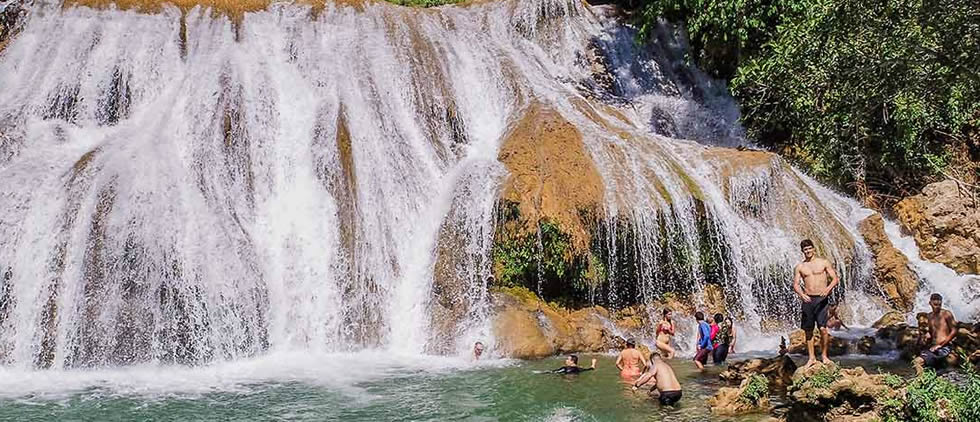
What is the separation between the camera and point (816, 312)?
10.4 metres

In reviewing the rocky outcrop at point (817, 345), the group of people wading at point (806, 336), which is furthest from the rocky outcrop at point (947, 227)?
the rocky outcrop at point (817, 345)

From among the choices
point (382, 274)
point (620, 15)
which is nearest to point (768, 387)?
point (382, 274)

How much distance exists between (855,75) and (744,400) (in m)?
4.86

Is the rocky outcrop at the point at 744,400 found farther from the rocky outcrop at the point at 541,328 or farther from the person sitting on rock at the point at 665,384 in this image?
the rocky outcrop at the point at 541,328

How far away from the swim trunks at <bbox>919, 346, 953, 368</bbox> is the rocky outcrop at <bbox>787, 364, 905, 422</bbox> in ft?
12.5

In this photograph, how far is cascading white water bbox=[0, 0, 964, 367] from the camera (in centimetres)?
1503

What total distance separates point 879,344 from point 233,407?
994 centimetres

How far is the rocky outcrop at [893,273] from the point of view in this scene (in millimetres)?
17734

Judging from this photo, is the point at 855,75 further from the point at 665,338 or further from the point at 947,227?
the point at 947,227

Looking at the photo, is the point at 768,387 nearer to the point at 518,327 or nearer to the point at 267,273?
the point at 518,327

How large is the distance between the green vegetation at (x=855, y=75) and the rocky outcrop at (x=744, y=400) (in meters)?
4.34

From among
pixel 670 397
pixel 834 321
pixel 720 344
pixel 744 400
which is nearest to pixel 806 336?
pixel 744 400

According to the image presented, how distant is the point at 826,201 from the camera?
20016 mm

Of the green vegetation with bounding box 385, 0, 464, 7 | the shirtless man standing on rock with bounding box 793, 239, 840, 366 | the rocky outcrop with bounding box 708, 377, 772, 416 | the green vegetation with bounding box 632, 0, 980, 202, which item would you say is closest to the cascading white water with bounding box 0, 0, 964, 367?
the green vegetation with bounding box 632, 0, 980, 202
